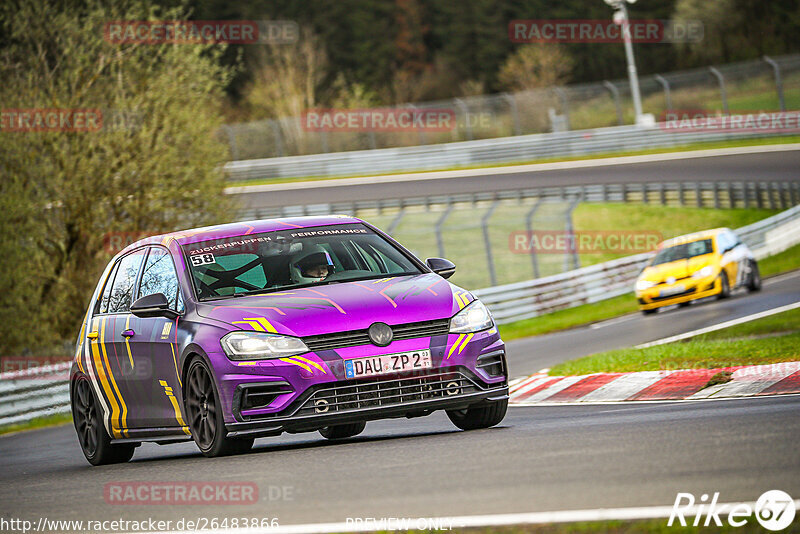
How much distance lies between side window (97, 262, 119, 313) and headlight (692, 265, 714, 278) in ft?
49.8

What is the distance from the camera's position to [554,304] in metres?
29.3

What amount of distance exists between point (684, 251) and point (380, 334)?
56.0ft

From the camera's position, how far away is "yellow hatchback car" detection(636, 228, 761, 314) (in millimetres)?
24000

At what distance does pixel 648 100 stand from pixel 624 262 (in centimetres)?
2442

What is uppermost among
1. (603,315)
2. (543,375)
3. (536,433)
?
(536,433)

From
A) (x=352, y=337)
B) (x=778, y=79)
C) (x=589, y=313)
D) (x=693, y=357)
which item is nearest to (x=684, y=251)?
(x=589, y=313)

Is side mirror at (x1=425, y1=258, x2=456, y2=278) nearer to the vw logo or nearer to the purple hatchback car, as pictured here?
the purple hatchback car

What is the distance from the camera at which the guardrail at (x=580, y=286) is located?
2839 centimetres

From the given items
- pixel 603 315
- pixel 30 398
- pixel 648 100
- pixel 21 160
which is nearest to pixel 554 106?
pixel 648 100

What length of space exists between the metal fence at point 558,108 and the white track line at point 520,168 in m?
2.86

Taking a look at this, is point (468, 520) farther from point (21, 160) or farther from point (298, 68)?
point (298, 68)

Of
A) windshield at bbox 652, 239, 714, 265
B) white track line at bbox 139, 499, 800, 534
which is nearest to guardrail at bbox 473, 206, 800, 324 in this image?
windshield at bbox 652, 239, 714, 265

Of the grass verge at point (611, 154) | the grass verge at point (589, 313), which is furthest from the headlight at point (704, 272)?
the grass verge at point (611, 154)

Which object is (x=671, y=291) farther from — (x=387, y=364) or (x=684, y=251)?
(x=387, y=364)
